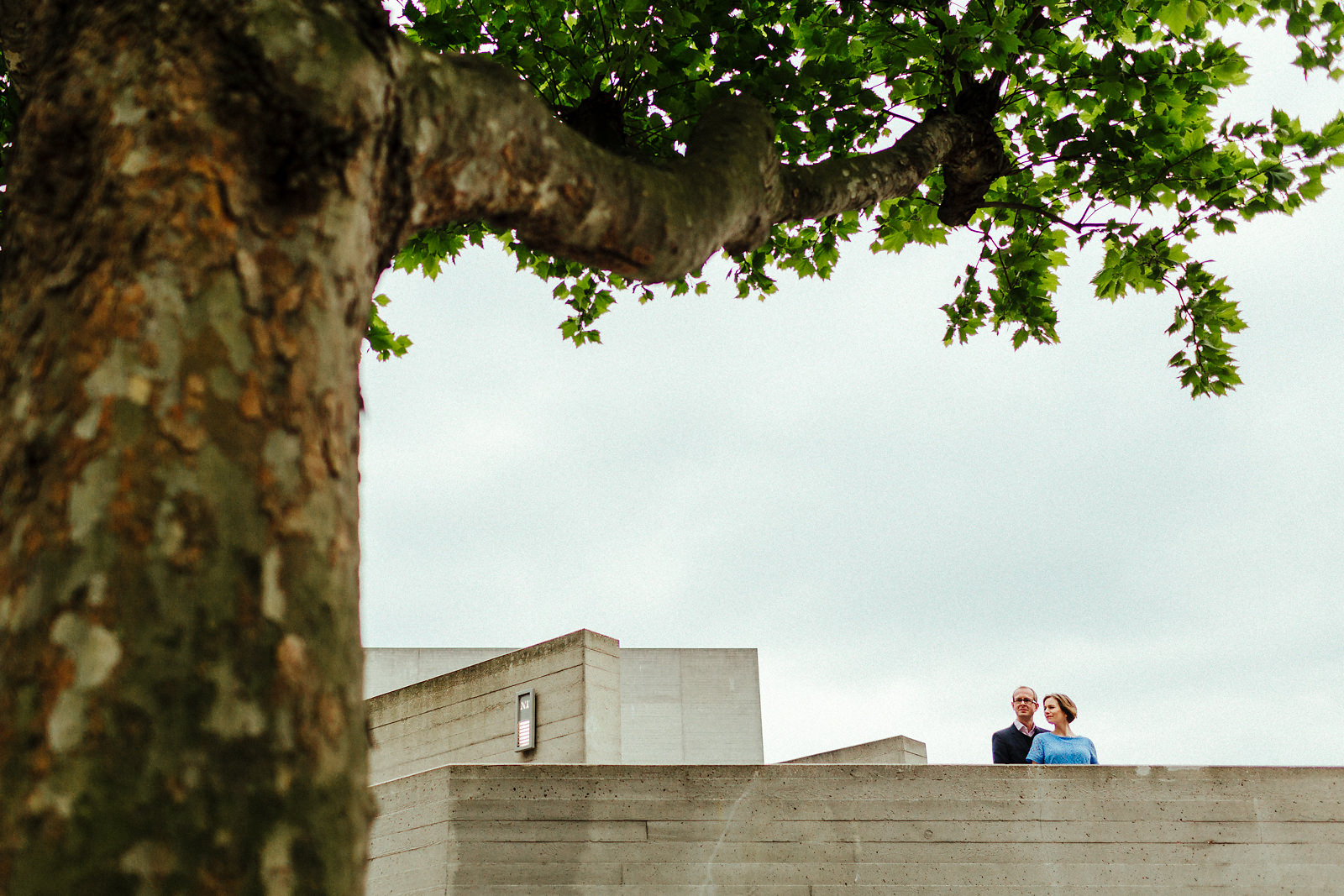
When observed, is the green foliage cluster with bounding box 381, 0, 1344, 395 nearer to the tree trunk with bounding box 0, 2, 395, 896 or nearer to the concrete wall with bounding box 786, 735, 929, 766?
Result: the tree trunk with bounding box 0, 2, 395, 896

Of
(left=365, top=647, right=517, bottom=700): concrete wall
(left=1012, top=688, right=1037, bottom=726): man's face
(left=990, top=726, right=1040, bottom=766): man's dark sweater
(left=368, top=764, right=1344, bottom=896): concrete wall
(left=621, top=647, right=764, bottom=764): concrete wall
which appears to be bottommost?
(left=368, top=764, right=1344, bottom=896): concrete wall

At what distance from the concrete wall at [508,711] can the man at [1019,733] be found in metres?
3.87

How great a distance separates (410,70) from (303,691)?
134cm

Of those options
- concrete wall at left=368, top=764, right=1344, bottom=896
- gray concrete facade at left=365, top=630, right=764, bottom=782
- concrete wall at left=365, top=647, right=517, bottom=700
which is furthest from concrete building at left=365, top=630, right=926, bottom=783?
concrete wall at left=365, top=647, right=517, bottom=700

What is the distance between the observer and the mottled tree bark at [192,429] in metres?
1.27

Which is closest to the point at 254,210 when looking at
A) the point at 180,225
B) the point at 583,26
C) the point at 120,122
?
the point at 180,225

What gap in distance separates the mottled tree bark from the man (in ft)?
22.6

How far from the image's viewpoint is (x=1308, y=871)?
638cm

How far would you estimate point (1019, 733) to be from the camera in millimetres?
7621

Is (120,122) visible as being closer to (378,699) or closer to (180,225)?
(180,225)

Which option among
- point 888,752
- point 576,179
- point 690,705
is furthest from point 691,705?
point 576,179

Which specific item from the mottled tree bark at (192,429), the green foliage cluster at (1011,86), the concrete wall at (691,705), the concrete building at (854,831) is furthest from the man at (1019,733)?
the concrete wall at (691,705)

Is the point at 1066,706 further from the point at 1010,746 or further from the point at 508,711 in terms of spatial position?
the point at 508,711

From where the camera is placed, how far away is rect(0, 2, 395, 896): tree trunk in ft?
4.14
